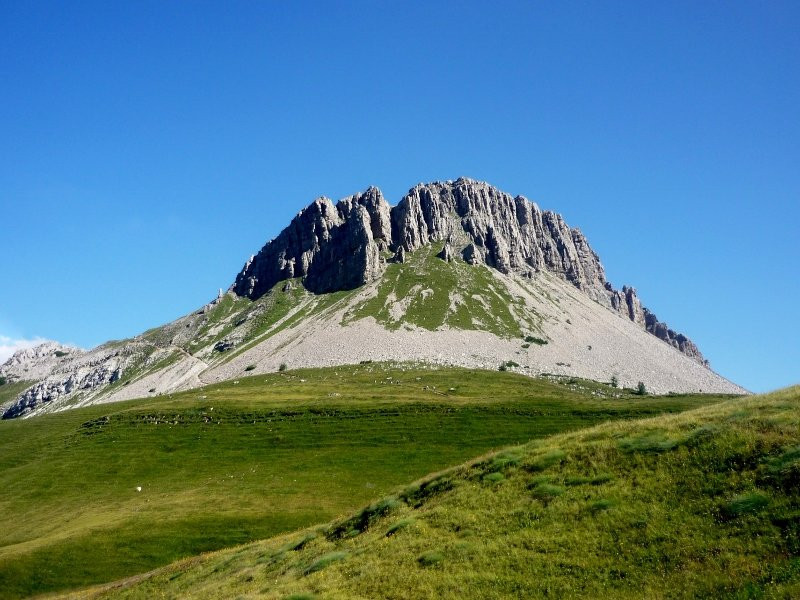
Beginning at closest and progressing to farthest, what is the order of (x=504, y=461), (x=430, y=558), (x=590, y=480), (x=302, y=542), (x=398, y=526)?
(x=430, y=558), (x=590, y=480), (x=398, y=526), (x=504, y=461), (x=302, y=542)

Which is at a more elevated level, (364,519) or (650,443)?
(650,443)

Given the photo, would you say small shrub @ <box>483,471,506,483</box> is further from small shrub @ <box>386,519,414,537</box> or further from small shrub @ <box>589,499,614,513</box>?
small shrub @ <box>589,499,614,513</box>

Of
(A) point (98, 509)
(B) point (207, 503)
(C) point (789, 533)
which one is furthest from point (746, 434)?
(A) point (98, 509)

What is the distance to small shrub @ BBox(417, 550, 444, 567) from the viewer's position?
21.3 metres

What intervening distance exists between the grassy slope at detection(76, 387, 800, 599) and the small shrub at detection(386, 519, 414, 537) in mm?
A: 96

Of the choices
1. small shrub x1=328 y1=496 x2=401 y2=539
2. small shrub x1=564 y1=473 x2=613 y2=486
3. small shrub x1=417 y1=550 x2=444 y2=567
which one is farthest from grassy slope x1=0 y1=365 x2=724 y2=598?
small shrub x1=417 y1=550 x2=444 y2=567

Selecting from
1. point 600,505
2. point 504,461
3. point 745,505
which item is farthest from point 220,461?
point 745,505

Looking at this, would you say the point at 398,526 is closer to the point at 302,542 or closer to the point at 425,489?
the point at 425,489

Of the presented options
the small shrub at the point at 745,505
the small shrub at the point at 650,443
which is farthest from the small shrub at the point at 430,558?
the small shrub at the point at 745,505

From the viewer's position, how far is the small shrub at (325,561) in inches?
983

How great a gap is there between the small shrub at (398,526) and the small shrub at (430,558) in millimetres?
4001

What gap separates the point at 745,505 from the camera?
61.0 ft

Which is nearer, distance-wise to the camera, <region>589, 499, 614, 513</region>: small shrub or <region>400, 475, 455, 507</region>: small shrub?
<region>589, 499, 614, 513</region>: small shrub

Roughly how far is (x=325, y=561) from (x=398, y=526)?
12.3 feet
